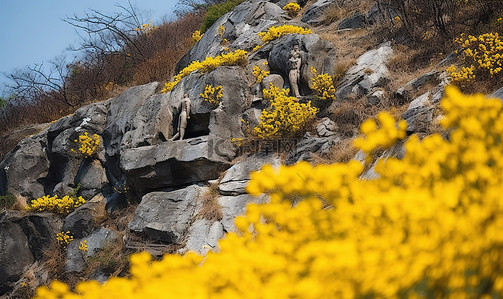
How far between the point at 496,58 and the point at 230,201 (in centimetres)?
486

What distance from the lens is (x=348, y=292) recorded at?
1.09 meters

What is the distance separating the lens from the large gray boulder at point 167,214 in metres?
6.98

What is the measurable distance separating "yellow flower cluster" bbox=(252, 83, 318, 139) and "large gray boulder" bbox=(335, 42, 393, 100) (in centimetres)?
83

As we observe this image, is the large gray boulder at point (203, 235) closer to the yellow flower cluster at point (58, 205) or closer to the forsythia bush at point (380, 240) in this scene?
the yellow flower cluster at point (58, 205)

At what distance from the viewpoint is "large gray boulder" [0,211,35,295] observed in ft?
30.0

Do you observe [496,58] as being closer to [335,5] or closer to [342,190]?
[342,190]

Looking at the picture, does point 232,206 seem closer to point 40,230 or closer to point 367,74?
point 367,74

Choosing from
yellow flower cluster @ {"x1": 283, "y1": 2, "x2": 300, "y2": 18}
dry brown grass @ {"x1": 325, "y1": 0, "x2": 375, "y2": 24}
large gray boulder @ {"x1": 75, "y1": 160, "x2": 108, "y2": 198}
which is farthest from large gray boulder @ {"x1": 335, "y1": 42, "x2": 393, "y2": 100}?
large gray boulder @ {"x1": 75, "y1": 160, "x2": 108, "y2": 198}

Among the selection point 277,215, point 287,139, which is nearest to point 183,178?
point 287,139

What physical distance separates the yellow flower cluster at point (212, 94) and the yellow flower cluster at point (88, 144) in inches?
149

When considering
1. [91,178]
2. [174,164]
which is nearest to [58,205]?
[91,178]

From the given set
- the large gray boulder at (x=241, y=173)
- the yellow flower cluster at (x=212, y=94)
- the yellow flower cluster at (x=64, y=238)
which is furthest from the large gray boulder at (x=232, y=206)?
the yellow flower cluster at (x=64, y=238)

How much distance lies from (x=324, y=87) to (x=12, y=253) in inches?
331

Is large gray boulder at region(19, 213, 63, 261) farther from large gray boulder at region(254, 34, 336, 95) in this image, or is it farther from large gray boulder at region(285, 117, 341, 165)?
large gray boulder at region(254, 34, 336, 95)
